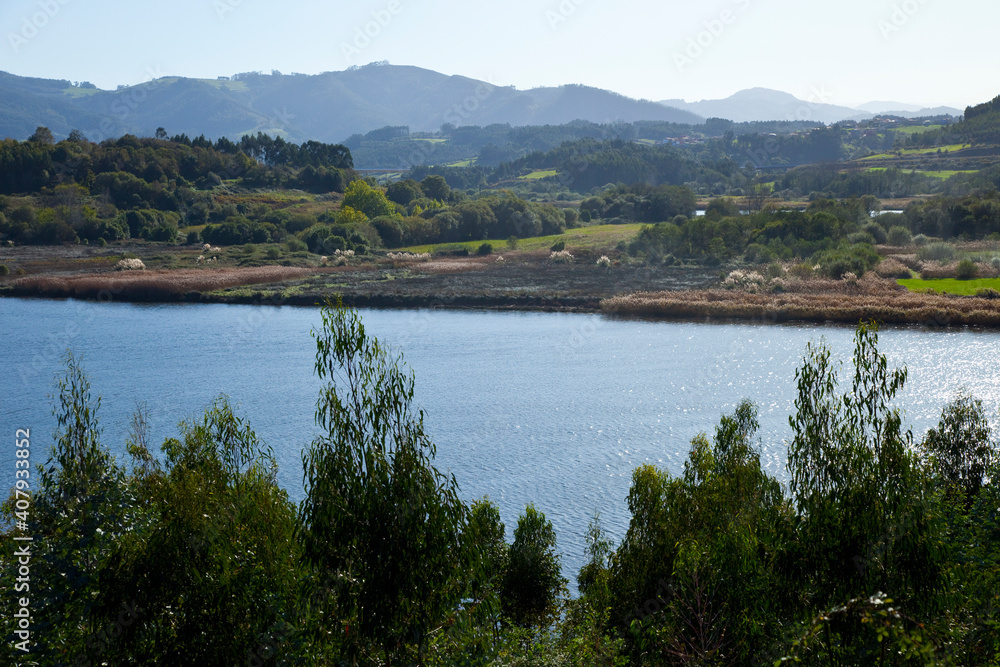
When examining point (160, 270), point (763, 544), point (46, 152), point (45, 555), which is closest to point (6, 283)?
point (160, 270)

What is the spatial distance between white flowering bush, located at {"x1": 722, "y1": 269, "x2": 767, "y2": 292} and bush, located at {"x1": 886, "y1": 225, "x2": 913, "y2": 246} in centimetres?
2299

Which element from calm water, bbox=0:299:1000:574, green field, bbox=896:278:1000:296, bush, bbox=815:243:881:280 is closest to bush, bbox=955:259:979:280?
green field, bbox=896:278:1000:296

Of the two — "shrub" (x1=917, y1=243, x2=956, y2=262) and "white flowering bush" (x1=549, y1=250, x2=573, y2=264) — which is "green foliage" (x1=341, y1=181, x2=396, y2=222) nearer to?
"white flowering bush" (x1=549, y1=250, x2=573, y2=264)

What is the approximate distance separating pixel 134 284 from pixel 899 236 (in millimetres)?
76733

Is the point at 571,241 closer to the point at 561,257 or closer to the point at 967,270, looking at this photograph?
the point at 561,257

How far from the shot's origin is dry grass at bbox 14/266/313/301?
72.8 meters

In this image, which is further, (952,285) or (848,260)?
(848,260)

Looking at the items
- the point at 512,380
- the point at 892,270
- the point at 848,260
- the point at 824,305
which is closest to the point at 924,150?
the point at 892,270

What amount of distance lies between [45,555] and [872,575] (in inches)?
498

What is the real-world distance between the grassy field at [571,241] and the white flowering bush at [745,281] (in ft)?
87.3

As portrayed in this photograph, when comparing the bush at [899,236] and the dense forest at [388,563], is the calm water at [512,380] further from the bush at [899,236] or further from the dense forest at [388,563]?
the bush at [899,236]

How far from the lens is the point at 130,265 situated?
81875 millimetres

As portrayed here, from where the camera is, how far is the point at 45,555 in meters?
12.5

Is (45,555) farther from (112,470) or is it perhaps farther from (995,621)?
(995,621)
